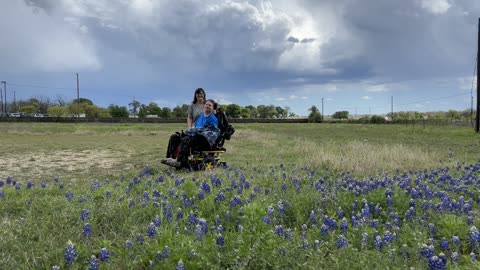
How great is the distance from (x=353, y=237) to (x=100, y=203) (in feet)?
11.7

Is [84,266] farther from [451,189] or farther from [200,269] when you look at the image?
[451,189]

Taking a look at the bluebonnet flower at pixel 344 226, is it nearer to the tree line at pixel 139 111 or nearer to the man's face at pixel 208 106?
the man's face at pixel 208 106

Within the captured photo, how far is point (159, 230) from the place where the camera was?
388 cm

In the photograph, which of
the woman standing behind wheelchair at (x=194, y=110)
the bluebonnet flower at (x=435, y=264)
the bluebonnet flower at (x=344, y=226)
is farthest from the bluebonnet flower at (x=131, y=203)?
the woman standing behind wheelchair at (x=194, y=110)

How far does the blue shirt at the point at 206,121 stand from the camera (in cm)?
1071

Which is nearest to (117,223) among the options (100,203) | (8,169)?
(100,203)

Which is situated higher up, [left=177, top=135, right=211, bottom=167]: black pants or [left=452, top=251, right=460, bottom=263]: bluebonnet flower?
[left=177, top=135, right=211, bottom=167]: black pants

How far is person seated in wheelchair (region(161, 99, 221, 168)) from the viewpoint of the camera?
10.4m

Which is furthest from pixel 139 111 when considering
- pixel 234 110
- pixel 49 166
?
pixel 49 166

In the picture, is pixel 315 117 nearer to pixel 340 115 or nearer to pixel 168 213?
pixel 340 115

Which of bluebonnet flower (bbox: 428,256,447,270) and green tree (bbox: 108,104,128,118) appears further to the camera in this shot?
green tree (bbox: 108,104,128,118)

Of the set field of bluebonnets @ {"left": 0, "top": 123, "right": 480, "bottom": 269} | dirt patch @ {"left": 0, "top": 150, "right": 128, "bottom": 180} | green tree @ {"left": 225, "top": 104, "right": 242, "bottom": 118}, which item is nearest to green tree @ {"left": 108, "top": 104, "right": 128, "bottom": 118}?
green tree @ {"left": 225, "top": 104, "right": 242, "bottom": 118}

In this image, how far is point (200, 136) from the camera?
1055 cm

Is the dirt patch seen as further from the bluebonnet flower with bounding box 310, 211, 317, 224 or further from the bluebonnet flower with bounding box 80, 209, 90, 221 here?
the bluebonnet flower with bounding box 310, 211, 317, 224
